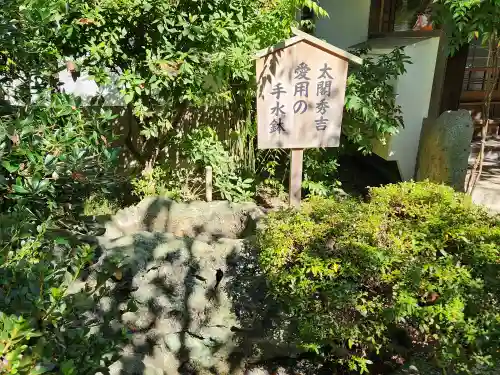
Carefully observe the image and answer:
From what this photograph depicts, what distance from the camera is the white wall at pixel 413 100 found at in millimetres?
5492

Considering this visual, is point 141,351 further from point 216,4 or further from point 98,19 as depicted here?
point 216,4

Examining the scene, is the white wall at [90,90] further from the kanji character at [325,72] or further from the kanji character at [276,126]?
the kanji character at [325,72]

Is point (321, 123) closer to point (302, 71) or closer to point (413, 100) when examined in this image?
point (302, 71)

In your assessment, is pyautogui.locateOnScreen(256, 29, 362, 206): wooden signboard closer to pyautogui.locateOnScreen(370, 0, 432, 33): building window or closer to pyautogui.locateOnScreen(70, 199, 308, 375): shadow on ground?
pyautogui.locateOnScreen(70, 199, 308, 375): shadow on ground

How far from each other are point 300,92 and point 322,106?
275 mm

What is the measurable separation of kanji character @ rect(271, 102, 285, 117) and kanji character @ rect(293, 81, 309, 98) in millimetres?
189

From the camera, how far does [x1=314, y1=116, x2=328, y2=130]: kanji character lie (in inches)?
176

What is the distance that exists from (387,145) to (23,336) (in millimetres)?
5336

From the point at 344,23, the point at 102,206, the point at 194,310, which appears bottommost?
the point at 194,310

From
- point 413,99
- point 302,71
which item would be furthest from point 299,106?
point 413,99

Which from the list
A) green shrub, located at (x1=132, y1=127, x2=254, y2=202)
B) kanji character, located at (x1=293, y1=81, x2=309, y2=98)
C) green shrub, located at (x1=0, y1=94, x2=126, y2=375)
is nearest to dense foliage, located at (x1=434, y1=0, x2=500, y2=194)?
kanji character, located at (x1=293, y1=81, x2=309, y2=98)

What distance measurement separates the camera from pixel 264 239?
3170 millimetres

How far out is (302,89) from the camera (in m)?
4.38

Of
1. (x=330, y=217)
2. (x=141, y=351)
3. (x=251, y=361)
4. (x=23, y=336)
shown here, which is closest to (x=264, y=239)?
(x=330, y=217)
